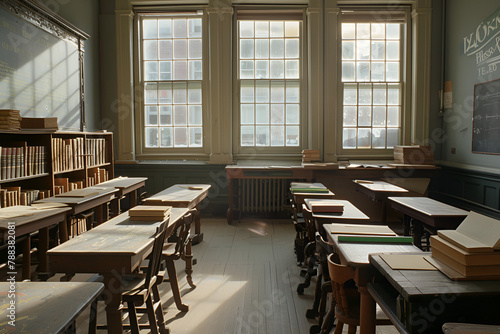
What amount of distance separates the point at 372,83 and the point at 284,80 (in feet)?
5.29

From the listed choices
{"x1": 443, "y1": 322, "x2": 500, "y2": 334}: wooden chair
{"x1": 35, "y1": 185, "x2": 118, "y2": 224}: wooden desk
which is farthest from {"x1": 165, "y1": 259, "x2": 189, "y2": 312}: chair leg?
{"x1": 443, "y1": 322, "x2": 500, "y2": 334}: wooden chair

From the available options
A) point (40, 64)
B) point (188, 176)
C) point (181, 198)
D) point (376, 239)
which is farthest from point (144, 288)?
point (188, 176)

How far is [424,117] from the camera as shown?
687 cm

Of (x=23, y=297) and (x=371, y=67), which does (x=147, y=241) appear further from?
(x=371, y=67)

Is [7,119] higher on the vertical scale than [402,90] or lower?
lower

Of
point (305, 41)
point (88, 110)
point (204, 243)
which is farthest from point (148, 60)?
point (204, 243)

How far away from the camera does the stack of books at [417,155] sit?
21.3ft

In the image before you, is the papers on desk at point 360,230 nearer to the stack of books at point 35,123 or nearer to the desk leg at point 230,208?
the stack of books at point 35,123

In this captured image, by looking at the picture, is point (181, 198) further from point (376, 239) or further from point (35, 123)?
point (376, 239)

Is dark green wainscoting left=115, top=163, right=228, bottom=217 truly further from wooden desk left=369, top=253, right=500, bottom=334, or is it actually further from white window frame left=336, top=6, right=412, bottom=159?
wooden desk left=369, top=253, right=500, bottom=334

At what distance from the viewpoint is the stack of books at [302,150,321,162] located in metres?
6.63

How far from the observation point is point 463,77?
20.2ft

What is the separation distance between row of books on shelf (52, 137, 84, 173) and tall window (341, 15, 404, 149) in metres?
4.46

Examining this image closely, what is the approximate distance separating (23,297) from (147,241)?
104cm
